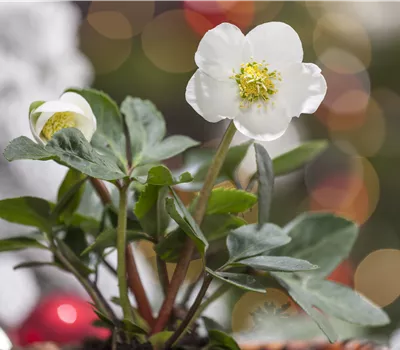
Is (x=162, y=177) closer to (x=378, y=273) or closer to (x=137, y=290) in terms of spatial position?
(x=137, y=290)

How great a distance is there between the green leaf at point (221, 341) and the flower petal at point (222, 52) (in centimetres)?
17

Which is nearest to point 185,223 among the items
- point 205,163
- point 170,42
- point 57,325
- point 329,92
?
point 205,163

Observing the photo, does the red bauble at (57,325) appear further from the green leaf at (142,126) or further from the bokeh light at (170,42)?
the bokeh light at (170,42)

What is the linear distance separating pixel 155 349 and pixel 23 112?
41cm

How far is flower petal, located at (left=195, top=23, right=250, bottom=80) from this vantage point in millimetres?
329

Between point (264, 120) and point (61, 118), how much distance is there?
0.41ft

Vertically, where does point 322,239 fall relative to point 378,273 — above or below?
above

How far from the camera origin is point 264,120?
34 centimetres

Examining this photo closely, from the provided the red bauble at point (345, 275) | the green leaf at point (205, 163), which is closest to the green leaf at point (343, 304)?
the green leaf at point (205, 163)

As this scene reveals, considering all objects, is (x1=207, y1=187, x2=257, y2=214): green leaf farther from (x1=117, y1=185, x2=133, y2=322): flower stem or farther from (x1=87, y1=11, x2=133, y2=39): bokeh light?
(x1=87, y1=11, x2=133, y2=39): bokeh light

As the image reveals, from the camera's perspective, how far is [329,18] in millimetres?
1095

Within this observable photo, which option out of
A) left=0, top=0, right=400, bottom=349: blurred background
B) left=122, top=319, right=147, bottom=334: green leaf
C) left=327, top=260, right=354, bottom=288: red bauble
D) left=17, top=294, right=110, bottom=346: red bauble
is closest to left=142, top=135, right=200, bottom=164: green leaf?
left=122, top=319, right=147, bottom=334: green leaf

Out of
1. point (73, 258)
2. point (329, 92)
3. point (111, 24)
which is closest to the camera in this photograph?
point (73, 258)

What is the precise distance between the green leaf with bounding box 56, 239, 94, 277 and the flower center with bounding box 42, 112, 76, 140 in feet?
0.30
